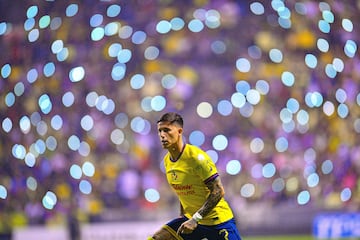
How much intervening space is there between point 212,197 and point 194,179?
197mm

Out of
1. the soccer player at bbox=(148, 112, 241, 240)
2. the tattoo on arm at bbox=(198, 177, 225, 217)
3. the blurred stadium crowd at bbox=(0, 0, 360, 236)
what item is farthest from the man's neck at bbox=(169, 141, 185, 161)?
the blurred stadium crowd at bbox=(0, 0, 360, 236)

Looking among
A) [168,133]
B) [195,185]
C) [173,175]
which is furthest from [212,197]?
[168,133]

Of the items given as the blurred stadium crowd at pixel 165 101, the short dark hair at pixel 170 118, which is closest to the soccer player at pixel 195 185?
the short dark hair at pixel 170 118

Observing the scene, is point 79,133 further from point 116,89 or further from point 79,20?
point 79,20

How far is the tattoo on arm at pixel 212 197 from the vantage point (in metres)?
6.10

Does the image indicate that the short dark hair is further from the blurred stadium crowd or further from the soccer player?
the blurred stadium crowd

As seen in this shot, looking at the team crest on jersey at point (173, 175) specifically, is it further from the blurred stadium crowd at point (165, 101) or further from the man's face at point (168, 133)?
the blurred stadium crowd at point (165, 101)

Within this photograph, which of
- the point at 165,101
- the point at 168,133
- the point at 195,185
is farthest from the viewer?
the point at 165,101

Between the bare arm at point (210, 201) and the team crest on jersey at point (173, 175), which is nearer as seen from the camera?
the bare arm at point (210, 201)

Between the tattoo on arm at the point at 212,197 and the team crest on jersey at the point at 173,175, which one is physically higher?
the team crest on jersey at the point at 173,175

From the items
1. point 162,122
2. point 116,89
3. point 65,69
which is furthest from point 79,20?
point 162,122

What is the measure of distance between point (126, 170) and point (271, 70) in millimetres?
3537

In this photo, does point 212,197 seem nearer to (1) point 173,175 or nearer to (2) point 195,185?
(2) point 195,185

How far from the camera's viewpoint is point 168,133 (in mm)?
6066
